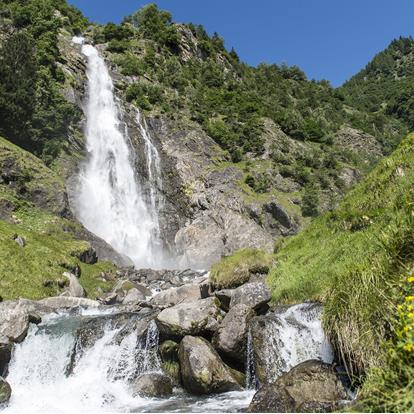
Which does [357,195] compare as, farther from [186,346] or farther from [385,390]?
[385,390]

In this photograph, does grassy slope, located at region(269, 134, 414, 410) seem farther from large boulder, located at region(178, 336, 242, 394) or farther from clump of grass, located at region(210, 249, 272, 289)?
large boulder, located at region(178, 336, 242, 394)

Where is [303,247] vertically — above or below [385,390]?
above

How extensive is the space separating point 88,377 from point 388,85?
159 m

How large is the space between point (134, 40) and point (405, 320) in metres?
89.4

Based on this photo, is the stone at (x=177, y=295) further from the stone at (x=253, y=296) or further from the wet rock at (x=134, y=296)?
the stone at (x=253, y=296)

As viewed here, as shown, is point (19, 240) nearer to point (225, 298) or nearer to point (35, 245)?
point (35, 245)

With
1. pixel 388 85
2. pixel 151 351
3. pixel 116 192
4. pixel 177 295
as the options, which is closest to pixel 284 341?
pixel 151 351

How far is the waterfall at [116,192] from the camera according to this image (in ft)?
153

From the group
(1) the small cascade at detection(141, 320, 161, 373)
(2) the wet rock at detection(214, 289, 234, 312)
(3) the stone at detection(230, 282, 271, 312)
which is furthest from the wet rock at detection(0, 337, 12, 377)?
(3) the stone at detection(230, 282, 271, 312)

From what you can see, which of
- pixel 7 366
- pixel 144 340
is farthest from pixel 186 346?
pixel 7 366

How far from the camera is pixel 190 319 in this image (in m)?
14.2

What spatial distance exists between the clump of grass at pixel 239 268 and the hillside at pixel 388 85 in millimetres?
96350

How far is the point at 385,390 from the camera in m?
5.88

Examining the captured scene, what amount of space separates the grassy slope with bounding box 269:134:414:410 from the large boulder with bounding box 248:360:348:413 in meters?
0.73
